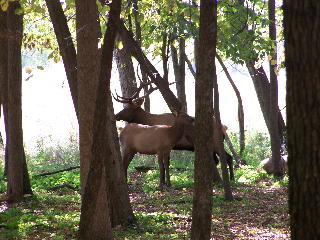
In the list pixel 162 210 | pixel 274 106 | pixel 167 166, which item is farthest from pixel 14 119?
pixel 274 106

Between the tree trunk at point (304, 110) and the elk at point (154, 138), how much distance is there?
9814mm

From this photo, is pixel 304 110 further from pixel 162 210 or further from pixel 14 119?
pixel 14 119

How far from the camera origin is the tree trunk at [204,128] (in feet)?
19.4

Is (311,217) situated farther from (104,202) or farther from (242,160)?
(242,160)

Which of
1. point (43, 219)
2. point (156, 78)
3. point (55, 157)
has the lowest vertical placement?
point (43, 219)

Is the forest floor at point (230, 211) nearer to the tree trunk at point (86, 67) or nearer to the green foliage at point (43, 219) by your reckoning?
the green foliage at point (43, 219)

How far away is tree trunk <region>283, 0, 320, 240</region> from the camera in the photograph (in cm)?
353

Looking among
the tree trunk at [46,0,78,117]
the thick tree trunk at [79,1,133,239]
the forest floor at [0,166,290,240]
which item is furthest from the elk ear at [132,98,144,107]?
the thick tree trunk at [79,1,133,239]

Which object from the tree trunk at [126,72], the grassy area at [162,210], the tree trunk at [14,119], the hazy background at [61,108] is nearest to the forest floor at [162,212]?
the grassy area at [162,210]

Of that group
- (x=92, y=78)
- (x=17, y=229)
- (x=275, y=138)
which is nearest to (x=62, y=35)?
(x=92, y=78)

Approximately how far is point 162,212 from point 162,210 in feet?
1.49

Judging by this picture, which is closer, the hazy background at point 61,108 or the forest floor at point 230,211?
the forest floor at point 230,211

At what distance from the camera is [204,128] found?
597 cm

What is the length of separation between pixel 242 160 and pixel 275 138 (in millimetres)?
3778
